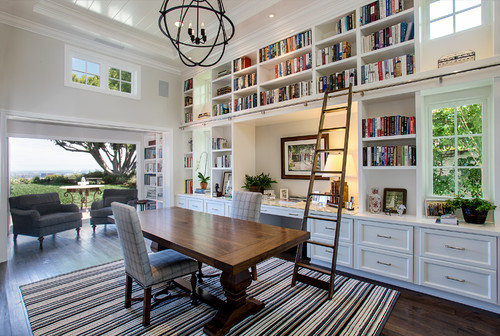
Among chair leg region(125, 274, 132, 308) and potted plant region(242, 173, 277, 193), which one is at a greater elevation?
potted plant region(242, 173, 277, 193)

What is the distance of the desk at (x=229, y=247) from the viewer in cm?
165

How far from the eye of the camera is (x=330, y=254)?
10.1ft

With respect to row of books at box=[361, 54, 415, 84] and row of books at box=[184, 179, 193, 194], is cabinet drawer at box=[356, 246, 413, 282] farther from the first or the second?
row of books at box=[184, 179, 193, 194]

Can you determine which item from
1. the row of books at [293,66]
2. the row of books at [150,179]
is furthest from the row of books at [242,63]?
the row of books at [150,179]

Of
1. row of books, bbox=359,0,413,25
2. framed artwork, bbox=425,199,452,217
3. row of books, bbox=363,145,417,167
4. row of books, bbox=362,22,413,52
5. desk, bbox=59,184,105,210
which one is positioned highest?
row of books, bbox=359,0,413,25

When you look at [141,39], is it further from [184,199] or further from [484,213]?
[484,213]

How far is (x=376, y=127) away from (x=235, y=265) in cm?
228

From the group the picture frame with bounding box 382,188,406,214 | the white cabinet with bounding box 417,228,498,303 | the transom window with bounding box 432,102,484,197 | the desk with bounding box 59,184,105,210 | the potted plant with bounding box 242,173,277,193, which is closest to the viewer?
the white cabinet with bounding box 417,228,498,303

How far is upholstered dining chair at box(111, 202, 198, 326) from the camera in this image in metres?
1.90

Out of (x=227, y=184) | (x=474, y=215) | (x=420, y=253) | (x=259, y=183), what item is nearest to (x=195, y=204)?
(x=227, y=184)

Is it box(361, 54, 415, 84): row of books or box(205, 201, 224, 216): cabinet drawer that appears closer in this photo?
box(361, 54, 415, 84): row of books

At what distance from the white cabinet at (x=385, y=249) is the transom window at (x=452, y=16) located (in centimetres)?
207

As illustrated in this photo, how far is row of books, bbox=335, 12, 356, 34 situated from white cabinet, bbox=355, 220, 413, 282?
7.39 ft

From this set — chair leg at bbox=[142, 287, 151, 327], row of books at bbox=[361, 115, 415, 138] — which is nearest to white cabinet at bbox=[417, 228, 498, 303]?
row of books at bbox=[361, 115, 415, 138]
